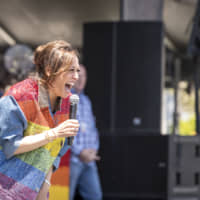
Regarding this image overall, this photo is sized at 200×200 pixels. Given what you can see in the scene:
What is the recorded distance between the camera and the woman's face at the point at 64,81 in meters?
1.28

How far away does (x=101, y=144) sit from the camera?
11.8ft

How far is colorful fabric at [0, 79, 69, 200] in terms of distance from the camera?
3.84 feet

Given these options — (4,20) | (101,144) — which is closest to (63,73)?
(101,144)

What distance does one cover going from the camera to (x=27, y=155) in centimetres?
121

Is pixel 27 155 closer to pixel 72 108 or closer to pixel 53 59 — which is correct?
pixel 72 108

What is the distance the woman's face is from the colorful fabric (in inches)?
1.7

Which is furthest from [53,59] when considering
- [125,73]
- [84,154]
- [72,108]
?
[125,73]

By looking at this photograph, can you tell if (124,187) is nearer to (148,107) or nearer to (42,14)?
(148,107)

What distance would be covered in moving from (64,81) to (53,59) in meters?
0.09

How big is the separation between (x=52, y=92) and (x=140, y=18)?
118 inches

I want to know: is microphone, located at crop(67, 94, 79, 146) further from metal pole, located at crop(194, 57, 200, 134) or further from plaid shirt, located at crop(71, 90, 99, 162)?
metal pole, located at crop(194, 57, 200, 134)

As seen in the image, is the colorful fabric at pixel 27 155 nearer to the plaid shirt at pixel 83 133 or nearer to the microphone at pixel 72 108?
the microphone at pixel 72 108

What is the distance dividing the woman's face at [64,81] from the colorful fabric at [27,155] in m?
0.04

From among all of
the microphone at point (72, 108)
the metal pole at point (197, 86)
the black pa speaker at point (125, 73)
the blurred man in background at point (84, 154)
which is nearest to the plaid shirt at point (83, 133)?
the blurred man in background at point (84, 154)
